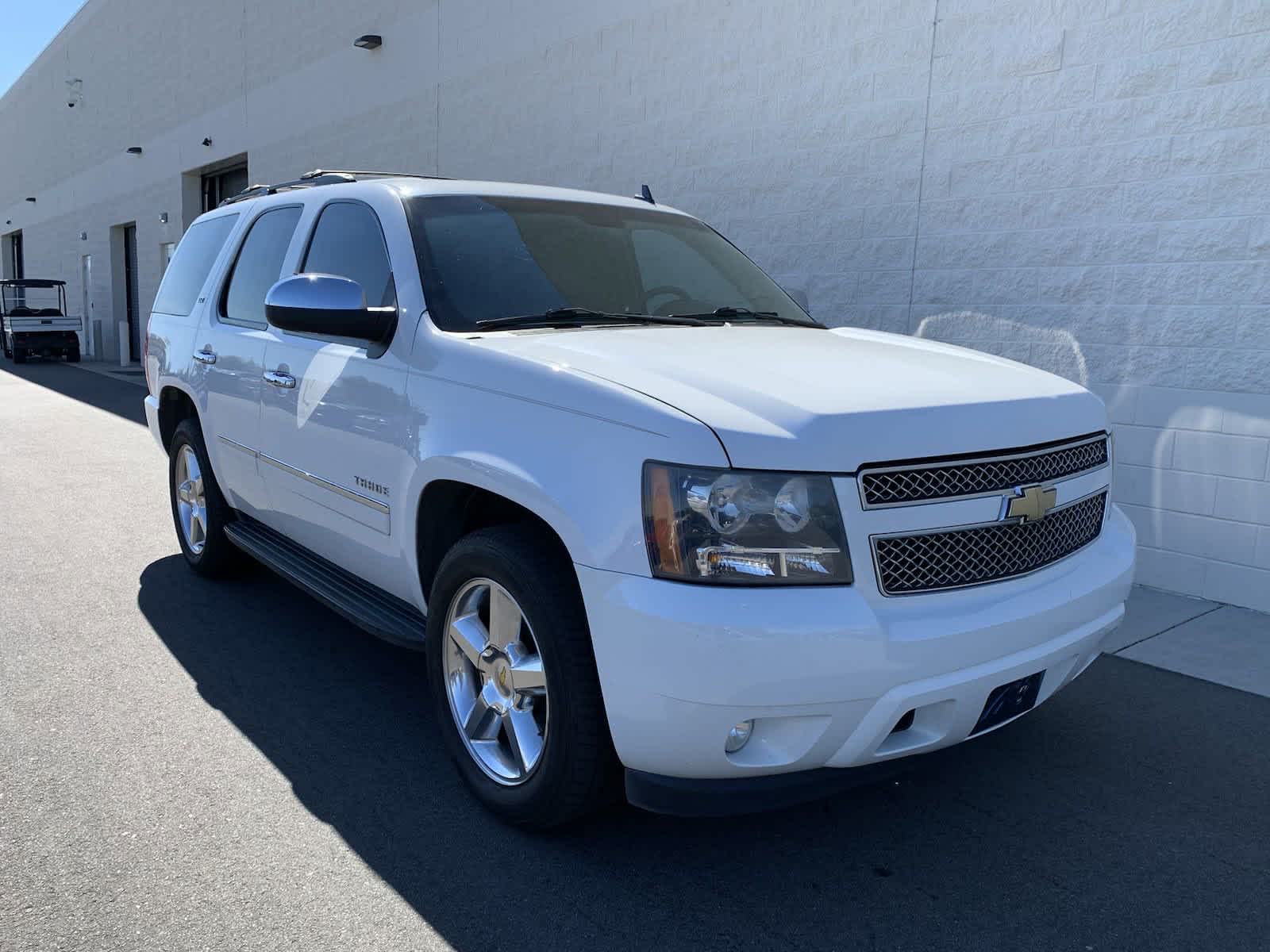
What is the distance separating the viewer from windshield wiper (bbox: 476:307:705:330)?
3.38m

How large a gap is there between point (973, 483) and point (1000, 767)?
1366 mm

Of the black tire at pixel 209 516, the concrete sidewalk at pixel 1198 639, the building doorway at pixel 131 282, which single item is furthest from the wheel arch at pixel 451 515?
the building doorway at pixel 131 282

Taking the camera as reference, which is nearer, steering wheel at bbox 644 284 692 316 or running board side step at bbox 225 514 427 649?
running board side step at bbox 225 514 427 649

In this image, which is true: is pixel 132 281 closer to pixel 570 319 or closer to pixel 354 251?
pixel 354 251

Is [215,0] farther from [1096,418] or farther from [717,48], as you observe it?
[1096,418]

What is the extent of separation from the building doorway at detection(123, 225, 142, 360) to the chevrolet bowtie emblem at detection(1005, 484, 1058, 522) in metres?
27.3

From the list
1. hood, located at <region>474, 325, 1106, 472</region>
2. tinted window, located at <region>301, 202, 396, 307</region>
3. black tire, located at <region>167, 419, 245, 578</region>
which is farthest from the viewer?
black tire, located at <region>167, 419, 245, 578</region>

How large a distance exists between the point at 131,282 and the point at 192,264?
24.5 meters

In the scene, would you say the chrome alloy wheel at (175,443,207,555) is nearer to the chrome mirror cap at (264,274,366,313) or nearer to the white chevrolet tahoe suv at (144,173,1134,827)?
the white chevrolet tahoe suv at (144,173,1134,827)

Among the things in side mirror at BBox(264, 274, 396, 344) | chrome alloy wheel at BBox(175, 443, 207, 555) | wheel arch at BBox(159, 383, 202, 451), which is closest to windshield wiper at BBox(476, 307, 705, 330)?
side mirror at BBox(264, 274, 396, 344)

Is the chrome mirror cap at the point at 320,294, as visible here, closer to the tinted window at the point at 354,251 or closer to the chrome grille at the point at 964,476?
the tinted window at the point at 354,251

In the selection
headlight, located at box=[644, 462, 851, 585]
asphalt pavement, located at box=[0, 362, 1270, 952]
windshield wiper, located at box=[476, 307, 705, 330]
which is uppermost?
windshield wiper, located at box=[476, 307, 705, 330]

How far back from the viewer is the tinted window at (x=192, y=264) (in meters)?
5.45

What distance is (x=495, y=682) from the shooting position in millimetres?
3090
